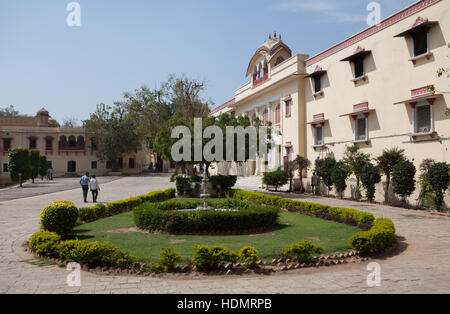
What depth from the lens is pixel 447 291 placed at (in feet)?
17.5

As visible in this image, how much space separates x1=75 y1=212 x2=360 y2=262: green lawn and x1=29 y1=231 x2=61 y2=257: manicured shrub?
1.39 m

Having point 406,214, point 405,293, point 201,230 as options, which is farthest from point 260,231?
point 406,214

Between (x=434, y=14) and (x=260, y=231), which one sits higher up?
(x=434, y=14)

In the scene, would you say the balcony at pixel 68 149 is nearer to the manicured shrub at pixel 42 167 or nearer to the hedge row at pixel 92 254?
the manicured shrub at pixel 42 167

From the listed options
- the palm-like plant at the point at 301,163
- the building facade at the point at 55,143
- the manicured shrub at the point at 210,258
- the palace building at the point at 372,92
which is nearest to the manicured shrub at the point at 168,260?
the manicured shrub at the point at 210,258

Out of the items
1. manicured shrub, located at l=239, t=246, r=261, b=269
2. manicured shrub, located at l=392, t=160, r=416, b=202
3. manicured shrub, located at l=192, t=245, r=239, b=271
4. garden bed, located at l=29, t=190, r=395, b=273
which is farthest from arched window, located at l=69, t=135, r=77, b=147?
manicured shrub, located at l=239, t=246, r=261, b=269

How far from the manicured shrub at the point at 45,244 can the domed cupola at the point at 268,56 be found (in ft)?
86.7

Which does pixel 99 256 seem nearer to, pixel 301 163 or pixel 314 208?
pixel 314 208

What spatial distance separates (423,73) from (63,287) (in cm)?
1647

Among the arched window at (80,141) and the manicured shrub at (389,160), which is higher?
the arched window at (80,141)

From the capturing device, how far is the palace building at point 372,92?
1564cm

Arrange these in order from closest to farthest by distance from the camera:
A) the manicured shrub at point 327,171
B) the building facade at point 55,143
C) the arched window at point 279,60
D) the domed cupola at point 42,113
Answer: the manicured shrub at point 327,171 → the arched window at point 279,60 → the building facade at point 55,143 → the domed cupola at point 42,113

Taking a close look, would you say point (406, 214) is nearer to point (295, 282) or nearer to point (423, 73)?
point (423, 73)

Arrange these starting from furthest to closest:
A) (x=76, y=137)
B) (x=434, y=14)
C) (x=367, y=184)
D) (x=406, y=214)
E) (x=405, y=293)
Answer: (x=76, y=137) < (x=367, y=184) < (x=434, y=14) < (x=406, y=214) < (x=405, y=293)
